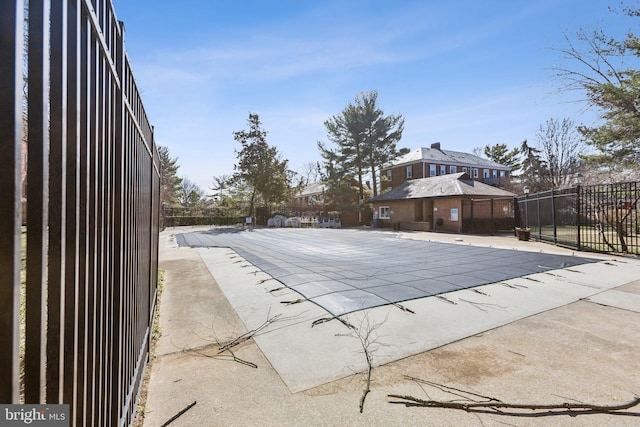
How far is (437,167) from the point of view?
112ft

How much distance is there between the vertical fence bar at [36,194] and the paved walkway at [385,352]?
1.77m

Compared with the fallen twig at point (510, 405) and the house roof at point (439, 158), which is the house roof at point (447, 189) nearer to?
the house roof at point (439, 158)

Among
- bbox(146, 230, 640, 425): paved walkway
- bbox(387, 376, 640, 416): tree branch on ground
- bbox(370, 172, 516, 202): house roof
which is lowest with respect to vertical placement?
bbox(387, 376, 640, 416): tree branch on ground

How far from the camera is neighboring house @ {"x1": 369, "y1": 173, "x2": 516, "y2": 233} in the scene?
66.2ft

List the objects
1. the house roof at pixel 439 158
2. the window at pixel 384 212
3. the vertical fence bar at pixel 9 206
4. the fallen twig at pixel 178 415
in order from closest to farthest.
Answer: the vertical fence bar at pixel 9 206 → the fallen twig at pixel 178 415 → the window at pixel 384 212 → the house roof at pixel 439 158

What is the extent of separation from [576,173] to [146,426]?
115 feet

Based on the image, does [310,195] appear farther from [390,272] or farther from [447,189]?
[390,272]

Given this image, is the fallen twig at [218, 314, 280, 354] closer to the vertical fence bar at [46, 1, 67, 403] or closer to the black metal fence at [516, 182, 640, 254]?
the vertical fence bar at [46, 1, 67, 403]

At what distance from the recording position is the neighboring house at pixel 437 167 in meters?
33.2

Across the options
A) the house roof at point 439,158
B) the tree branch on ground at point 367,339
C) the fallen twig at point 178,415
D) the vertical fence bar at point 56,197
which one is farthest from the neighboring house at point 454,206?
the vertical fence bar at point 56,197

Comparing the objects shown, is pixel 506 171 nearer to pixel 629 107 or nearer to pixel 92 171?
pixel 629 107

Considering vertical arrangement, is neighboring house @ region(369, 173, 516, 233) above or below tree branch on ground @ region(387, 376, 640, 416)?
above

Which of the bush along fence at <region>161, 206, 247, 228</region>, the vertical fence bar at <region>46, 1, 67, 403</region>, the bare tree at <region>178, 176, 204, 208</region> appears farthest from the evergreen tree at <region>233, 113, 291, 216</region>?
the vertical fence bar at <region>46, 1, 67, 403</region>

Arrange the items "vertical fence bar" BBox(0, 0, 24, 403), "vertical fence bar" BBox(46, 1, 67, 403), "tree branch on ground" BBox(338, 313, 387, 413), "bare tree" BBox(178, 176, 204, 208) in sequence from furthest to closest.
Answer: "bare tree" BBox(178, 176, 204, 208) < "tree branch on ground" BBox(338, 313, 387, 413) < "vertical fence bar" BBox(46, 1, 67, 403) < "vertical fence bar" BBox(0, 0, 24, 403)
